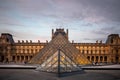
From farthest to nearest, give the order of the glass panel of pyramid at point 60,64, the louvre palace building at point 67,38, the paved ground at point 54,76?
the louvre palace building at point 67,38 < the glass panel of pyramid at point 60,64 < the paved ground at point 54,76

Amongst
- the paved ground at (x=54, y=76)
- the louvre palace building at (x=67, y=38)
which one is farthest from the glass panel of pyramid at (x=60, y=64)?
the louvre palace building at (x=67, y=38)

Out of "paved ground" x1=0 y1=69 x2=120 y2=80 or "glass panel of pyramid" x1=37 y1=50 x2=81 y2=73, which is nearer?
"paved ground" x1=0 y1=69 x2=120 y2=80

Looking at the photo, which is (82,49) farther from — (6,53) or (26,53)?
(6,53)

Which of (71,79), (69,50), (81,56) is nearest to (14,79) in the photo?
(71,79)

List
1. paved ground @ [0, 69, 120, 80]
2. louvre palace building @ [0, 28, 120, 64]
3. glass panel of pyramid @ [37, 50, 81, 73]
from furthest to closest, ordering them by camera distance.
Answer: louvre palace building @ [0, 28, 120, 64] < glass panel of pyramid @ [37, 50, 81, 73] < paved ground @ [0, 69, 120, 80]

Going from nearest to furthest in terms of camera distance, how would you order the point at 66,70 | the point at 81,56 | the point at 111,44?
the point at 66,70 → the point at 81,56 → the point at 111,44

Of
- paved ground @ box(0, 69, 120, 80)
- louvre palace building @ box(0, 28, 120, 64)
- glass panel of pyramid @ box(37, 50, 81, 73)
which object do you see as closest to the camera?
paved ground @ box(0, 69, 120, 80)

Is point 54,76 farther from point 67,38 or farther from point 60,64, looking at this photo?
point 67,38

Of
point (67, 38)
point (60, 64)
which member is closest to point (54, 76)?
point (60, 64)

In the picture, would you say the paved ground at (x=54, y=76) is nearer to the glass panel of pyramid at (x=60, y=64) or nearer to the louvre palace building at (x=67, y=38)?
the glass panel of pyramid at (x=60, y=64)

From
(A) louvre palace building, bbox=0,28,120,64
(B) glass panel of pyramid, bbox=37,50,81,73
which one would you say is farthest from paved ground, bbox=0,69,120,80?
(A) louvre palace building, bbox=0,28,120,64

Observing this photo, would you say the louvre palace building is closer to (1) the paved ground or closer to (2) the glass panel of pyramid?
(2) the glass panel of pyramid

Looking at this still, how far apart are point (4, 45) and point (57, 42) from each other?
5019 cm

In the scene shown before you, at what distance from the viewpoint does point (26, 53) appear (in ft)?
271
